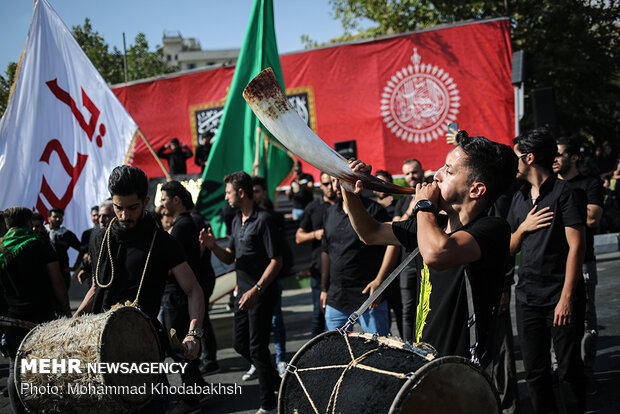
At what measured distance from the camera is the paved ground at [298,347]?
488 centimetres

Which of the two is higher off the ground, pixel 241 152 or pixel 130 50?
pixel 130 50

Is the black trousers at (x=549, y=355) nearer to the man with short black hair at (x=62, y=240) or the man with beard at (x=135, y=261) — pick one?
the man with beard at (x=135, y=261)

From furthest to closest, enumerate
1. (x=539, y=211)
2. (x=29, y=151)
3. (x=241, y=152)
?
A: (x=241, y=152) < (x=29, y=151) < (x=539, y=211)

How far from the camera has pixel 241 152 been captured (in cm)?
830

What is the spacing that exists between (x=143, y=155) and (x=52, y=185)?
30.6ft

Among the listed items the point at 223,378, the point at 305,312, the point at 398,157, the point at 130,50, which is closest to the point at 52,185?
the point at 223,378

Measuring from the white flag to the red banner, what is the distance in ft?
25.6

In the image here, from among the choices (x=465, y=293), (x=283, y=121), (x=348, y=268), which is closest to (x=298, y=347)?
(x=348, y=268)

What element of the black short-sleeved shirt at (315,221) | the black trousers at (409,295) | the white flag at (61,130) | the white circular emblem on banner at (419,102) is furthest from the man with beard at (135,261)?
the white circular emblem on banner at (419,102)

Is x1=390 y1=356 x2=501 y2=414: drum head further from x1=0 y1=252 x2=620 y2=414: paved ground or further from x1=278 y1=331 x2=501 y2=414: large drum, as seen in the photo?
x1=0 y1=252 x2=620 y2=414: paved ground

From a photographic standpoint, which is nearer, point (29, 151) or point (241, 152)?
point (29, 151)

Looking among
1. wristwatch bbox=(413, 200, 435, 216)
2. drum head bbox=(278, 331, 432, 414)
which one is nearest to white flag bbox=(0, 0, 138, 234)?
drum head bbox=(278, 331, 432, 414)

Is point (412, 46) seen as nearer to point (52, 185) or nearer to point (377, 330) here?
point (52, 185)

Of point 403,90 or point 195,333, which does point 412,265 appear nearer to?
point 195,333
